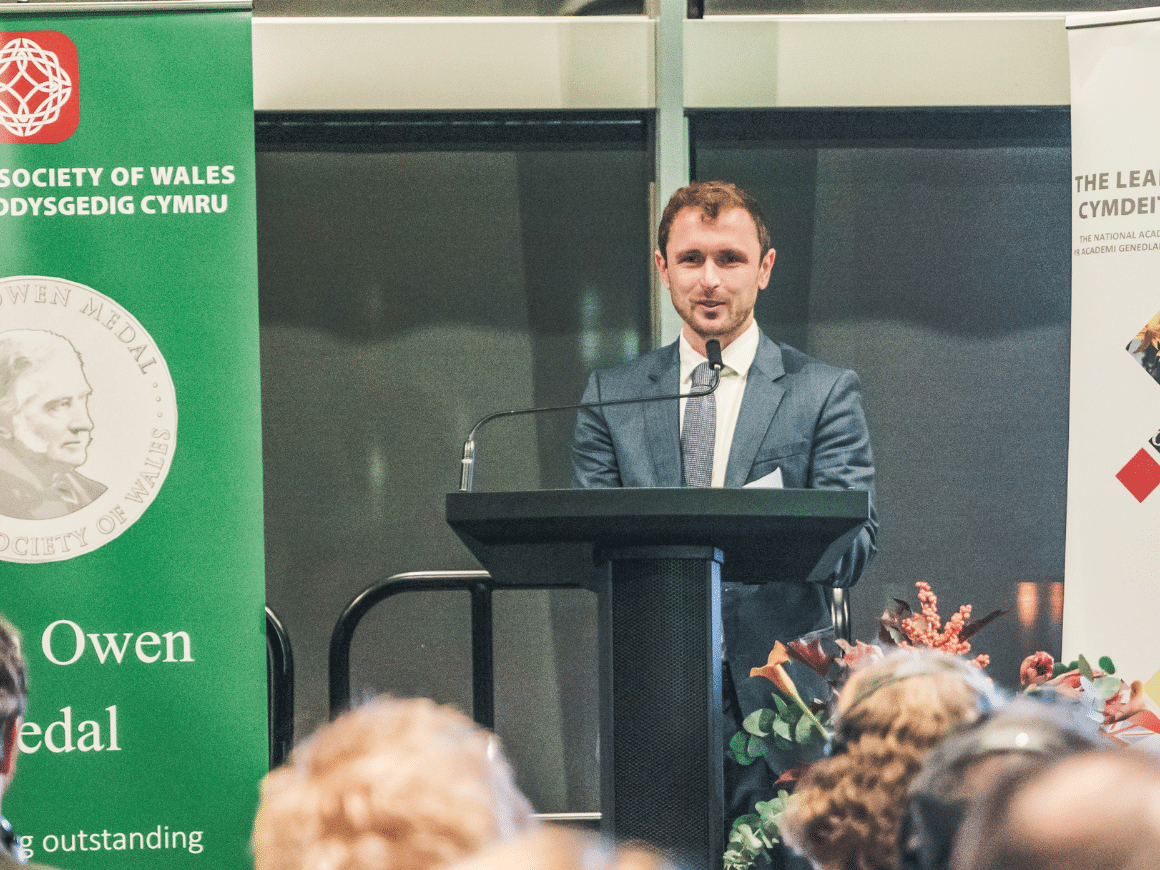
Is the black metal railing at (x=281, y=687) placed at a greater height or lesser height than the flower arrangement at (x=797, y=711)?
lesser

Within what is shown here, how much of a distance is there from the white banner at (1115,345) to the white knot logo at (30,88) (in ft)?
8.53

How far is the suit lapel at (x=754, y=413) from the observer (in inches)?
111

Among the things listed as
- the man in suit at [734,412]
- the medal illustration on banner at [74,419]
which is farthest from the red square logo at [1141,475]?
the medal illustration on banner at [74,419]

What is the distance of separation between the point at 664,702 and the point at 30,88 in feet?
6.00

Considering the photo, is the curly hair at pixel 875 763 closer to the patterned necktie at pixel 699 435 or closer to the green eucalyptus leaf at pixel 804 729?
the green eucalyptus leaf at pixel 804 729

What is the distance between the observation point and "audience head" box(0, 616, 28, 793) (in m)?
1.33

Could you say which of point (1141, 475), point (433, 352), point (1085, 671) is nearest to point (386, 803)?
point (1085, 671)

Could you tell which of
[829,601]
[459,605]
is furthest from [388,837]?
[459,605]

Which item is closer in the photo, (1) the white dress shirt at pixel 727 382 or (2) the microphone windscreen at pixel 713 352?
(2) the microphone windscreen at pixel 713 352

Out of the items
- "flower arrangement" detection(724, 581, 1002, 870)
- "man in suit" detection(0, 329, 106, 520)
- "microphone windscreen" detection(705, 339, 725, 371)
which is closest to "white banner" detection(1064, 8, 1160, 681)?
"flower arrangement" detection(724, 581, 1002, 870)

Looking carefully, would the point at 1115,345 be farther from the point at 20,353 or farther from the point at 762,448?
the point at 20,353

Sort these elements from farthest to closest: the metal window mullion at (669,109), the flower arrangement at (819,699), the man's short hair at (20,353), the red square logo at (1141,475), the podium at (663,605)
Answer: the metal window mullion at (669,109), the red square logo at (1141,475), the man's short hair at (20,353), the flower arrangement at (819,699), the podium at (663,605)

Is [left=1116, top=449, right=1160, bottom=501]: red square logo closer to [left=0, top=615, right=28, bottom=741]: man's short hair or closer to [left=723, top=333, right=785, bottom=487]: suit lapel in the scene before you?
[left=723, top=333, right=785, bottom=487]: suit lapel

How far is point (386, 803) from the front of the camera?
2.39 feet
